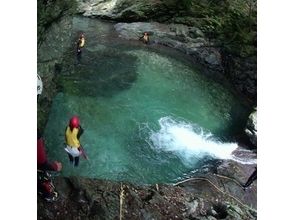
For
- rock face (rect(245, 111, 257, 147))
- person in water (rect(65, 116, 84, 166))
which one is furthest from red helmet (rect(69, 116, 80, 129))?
rock face (rect(245, 111, 257, 147))

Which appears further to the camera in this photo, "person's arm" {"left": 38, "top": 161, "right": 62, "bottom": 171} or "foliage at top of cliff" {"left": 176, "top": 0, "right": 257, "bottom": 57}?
"person's arm" {"left": 38, "top": 161, "right": 62, "bottom": 171}

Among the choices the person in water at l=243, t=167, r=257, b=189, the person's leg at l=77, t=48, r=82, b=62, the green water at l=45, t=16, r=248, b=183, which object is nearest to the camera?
the person in water at l=243, t=167, r=257, b=189

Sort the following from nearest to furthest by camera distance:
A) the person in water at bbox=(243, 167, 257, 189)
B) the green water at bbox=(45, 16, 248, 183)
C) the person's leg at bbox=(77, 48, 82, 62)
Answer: the person in water at bbox=(243, 167, 257, 189) < the green water at bbox=(45, 16, 248, 183) < the person's leg at bbox=(77, 48, 82, 62)

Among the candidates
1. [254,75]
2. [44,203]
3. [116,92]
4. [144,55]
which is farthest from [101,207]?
[254,75]

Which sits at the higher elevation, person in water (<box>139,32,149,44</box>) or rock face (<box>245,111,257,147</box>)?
person in water (<box>139,32,149,44</box>)

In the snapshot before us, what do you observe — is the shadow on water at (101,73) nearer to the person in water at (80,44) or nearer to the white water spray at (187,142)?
the person in water at (80,44)

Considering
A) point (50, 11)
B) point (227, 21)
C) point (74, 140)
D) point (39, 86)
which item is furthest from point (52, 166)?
point (227, 21)

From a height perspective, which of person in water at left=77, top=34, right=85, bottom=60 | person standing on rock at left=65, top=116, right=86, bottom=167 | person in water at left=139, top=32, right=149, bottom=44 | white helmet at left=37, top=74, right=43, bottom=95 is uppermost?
person in water at left=139, top=32, right=149, bottom=44

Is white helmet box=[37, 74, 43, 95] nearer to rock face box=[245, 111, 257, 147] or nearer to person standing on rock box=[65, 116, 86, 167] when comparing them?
person standing on rock box=[65, 116, 86, 167]

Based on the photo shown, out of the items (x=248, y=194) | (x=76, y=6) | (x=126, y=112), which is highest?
(x=76, y=6)
